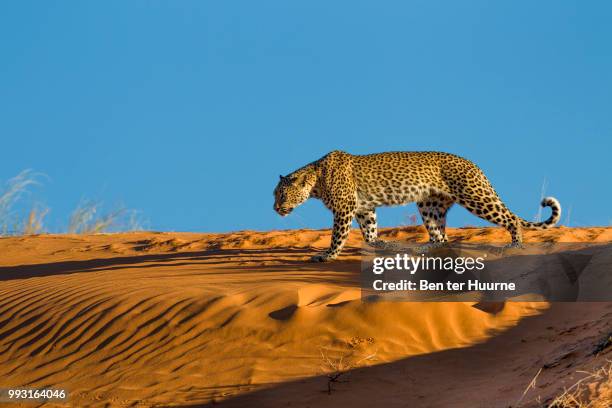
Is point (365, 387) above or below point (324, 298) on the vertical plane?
below

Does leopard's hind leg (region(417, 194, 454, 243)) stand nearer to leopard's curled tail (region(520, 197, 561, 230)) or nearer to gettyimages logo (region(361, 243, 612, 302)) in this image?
leopard's curled tail (region(520, 197, 561, 230))

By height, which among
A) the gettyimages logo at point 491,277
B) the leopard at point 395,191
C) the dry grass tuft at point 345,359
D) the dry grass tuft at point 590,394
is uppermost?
the leopard at point 395,191

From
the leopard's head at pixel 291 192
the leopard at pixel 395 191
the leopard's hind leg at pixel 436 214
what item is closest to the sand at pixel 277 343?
→ the leopard at pixel 395 191

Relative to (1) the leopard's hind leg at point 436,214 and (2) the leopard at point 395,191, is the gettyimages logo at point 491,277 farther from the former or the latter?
(1) the leopard's hind leg at point 436,214

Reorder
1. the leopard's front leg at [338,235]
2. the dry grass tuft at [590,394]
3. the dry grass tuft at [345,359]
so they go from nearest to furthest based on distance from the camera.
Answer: the dry grass tuft at [590,394]
the dry grass tuft at [345,359]
the leopard's front leg at [338,235]

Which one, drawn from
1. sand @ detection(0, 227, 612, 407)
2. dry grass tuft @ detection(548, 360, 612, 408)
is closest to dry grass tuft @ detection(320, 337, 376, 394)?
sand @ detection(0, 227, 612, 407)

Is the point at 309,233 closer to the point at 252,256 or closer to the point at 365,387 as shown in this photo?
the point at 252,256

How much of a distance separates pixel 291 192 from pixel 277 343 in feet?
15.6

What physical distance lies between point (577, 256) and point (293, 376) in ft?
13.1

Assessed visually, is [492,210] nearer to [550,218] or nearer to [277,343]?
[550,218]

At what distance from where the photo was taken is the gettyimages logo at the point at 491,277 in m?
8.38

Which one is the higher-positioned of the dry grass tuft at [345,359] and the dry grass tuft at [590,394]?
the dry grass tuft at [345,359]

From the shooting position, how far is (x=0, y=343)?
879 cm

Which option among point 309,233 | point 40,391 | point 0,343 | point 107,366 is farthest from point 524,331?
point 309,233
